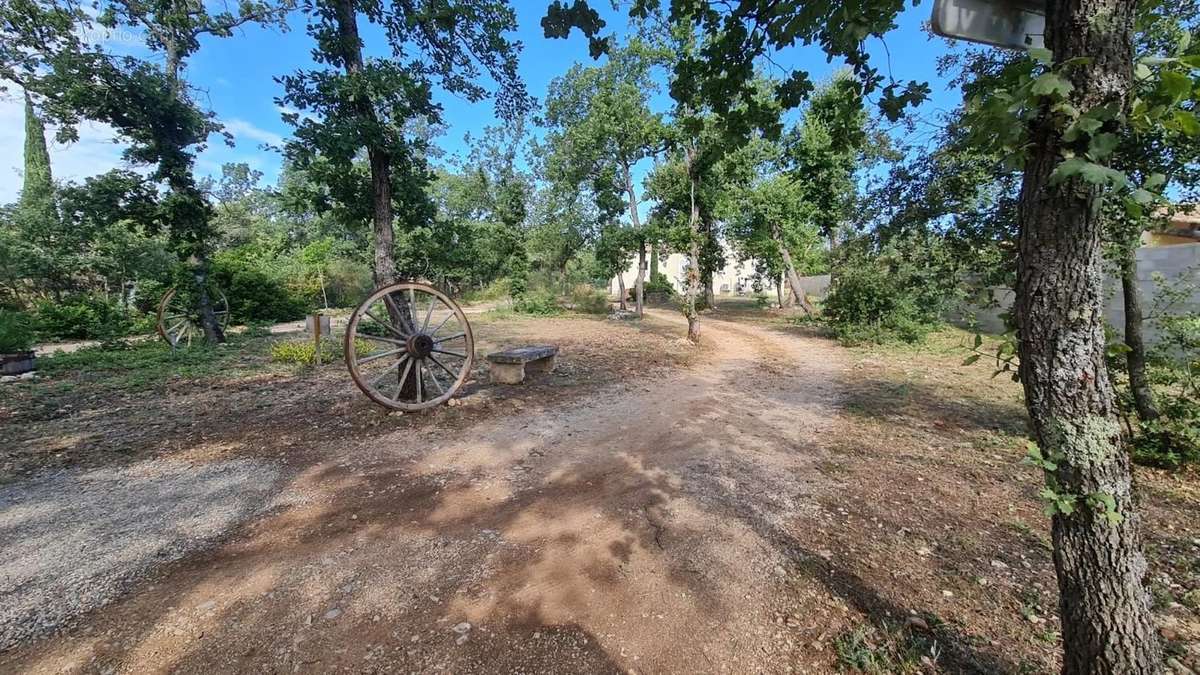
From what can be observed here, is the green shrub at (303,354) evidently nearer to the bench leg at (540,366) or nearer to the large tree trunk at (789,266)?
the bench leg at (540,366)

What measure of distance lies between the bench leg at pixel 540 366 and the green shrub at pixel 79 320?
11.0 meters

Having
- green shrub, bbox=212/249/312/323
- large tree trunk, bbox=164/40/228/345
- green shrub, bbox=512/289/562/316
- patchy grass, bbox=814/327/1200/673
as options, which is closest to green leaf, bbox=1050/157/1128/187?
patchy grass, bbox=814/327/1200/673

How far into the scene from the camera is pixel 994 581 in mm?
2631

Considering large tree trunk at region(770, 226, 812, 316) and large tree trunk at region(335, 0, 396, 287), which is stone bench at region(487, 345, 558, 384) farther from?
large tree trunk at region(770, 226, 812, 316)

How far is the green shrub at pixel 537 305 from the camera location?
21.3 m

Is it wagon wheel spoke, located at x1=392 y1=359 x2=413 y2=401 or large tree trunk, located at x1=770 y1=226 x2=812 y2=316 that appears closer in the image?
wagon wheel spoke, located at x1=392 y1=359 x2=413 y2=401

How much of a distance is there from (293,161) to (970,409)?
9.20 meters

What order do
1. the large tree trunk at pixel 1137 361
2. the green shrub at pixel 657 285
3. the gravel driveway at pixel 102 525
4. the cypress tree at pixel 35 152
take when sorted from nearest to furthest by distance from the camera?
the gravel driveway at pixel 102 525, the large tree trunk at pixel 1137 361, the cypress tree at pixel 35 152, the green shrub at pixel 657 285

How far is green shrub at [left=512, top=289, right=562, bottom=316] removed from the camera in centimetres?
2130

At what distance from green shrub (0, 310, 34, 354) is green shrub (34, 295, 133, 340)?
1.71 m

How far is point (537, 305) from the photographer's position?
21.5m

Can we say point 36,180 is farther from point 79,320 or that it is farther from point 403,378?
point 403,378

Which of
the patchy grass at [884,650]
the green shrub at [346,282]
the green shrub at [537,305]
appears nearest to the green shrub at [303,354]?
the patchy grass at [884,650]

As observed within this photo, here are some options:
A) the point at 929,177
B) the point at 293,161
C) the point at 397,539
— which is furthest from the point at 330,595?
the point at 929,177
